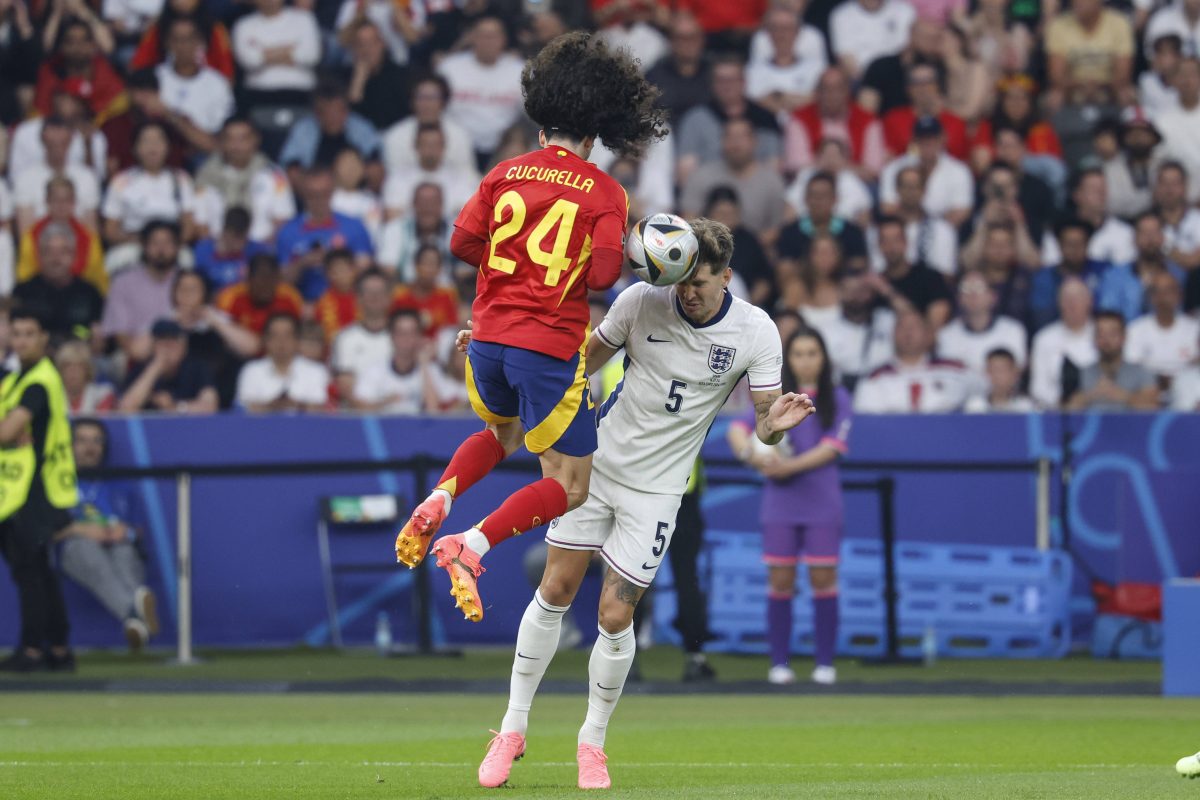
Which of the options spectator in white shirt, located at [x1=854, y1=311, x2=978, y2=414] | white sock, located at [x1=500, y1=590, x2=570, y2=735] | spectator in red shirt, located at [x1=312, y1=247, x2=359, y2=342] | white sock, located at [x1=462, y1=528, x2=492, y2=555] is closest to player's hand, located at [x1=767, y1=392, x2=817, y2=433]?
white sock, located at [x1=500, y1=590, x2=570, y2=735]

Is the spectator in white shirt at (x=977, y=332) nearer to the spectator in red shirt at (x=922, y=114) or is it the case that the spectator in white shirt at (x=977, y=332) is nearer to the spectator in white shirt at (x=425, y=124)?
the spectator in red shirt at (x=922, y=114)

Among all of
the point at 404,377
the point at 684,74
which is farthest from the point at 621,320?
the point at 684,74

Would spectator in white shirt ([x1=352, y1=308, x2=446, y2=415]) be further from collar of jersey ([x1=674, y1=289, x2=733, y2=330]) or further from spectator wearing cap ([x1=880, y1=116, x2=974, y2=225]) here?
collar of jersey ([x1=674, y1=289, x2=733, y2=330])

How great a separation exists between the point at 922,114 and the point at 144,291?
7530 millimetres

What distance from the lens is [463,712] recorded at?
11570 mm

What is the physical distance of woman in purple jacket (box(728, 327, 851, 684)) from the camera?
13062 mm

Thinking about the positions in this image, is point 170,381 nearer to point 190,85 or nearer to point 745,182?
point 190,85

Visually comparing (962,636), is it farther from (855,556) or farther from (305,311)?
(305,311)

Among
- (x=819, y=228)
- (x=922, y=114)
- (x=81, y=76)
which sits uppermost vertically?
(x=81, y=76)

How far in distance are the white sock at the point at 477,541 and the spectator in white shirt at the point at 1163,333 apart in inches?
405

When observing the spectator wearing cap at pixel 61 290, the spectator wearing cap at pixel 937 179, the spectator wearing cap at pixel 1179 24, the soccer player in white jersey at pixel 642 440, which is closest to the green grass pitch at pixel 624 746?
the soccer player in white jersey at pixel 642 440

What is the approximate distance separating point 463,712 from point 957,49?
10.1m

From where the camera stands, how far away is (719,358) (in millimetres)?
8086

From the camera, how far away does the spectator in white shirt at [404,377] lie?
16.3m
